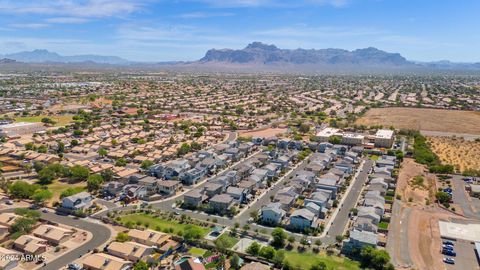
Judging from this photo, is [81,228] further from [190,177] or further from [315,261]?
[315,261]

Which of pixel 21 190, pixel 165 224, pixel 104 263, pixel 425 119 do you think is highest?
pixel 425 119

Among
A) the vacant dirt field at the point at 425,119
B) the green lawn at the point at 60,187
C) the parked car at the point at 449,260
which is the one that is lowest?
the parked car at the point at 449,260

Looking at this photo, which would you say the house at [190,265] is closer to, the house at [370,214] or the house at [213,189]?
the house at [213,189]

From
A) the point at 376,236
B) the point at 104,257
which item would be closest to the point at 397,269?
the point at 376,236

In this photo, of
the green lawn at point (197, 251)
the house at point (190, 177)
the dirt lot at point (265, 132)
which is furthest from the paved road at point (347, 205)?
the dirt lot at point (265, 132)

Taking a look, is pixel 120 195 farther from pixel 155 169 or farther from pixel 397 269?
pixel 397 269

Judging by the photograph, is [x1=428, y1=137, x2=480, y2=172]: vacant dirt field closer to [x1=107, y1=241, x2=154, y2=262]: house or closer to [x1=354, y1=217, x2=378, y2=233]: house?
[x1=354, y1=217, x2=378, y2=233]: house

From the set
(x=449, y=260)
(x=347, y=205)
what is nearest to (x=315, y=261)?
(x=449, y=260)
